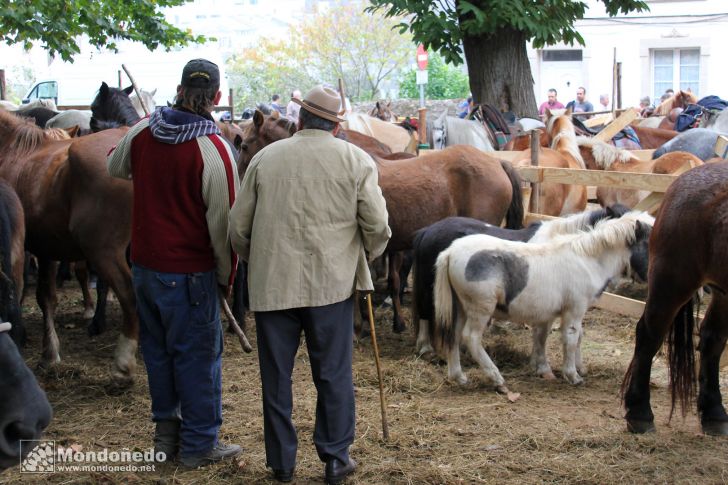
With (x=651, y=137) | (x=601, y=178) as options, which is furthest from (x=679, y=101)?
(x=601, y=178)

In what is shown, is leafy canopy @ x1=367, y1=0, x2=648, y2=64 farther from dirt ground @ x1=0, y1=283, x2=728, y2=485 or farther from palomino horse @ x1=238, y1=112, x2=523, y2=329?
dirt ground @ x1=0, y1=283, x2=728, y2=485

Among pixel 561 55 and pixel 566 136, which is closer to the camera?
pixel 566 136

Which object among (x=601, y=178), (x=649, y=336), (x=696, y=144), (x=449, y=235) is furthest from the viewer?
(x=696, y=144)

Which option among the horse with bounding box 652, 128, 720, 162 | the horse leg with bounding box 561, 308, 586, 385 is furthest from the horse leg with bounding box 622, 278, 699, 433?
the horse with bounding box 652, 128, 720, 162

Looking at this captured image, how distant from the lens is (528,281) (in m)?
5.97

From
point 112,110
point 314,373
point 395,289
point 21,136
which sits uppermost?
point 112,110

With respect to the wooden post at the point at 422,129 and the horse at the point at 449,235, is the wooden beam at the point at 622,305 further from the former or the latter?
the wooden post at the point at 422,129

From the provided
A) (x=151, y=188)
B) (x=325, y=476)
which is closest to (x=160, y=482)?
(x=325, y=476)

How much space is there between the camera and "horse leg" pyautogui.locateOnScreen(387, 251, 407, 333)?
26.1 ft

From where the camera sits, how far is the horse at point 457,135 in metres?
12.2

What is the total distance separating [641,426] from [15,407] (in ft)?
12.1

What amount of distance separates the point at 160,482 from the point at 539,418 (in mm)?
2487

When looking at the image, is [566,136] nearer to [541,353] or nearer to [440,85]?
[541,353]

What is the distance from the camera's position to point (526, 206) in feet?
30.5
